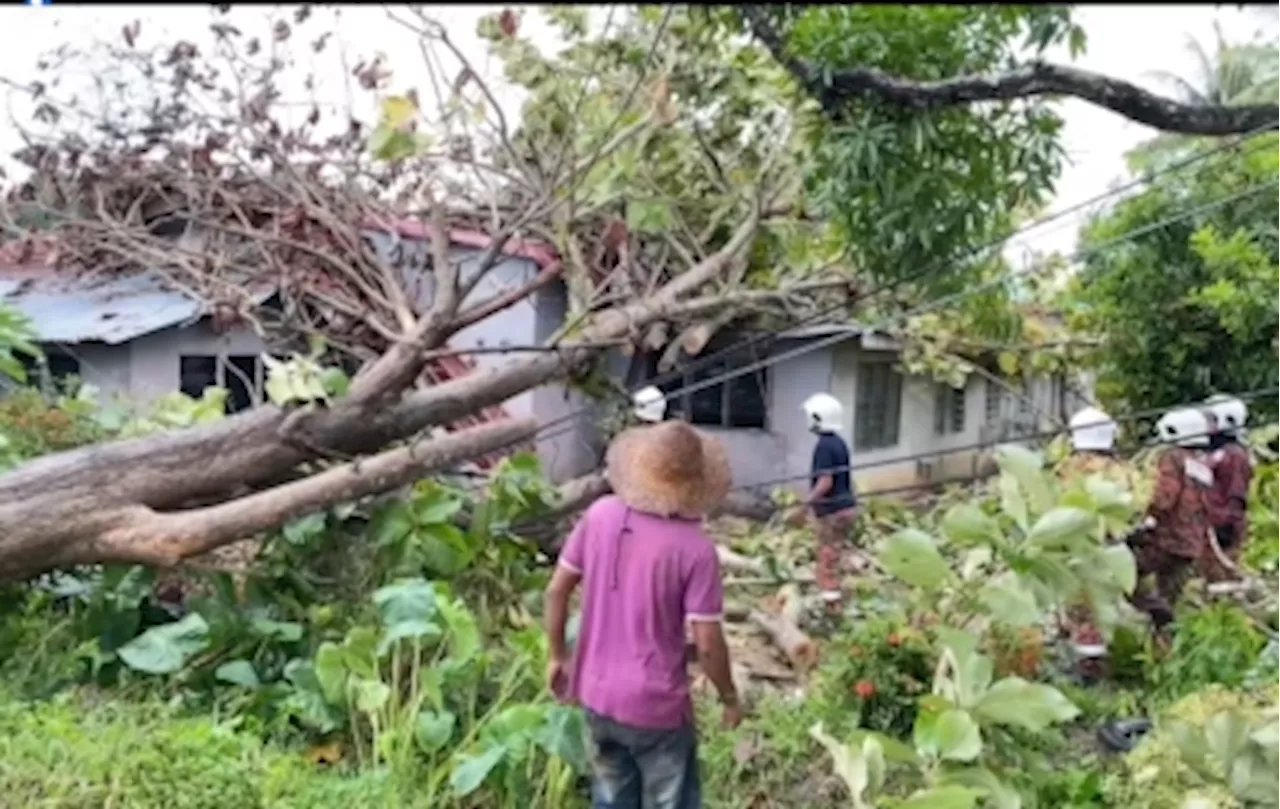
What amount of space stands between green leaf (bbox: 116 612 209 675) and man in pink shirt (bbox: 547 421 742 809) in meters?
1.70

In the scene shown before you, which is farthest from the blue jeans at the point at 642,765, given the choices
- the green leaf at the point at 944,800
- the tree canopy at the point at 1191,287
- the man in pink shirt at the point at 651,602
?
the tree canopy at the point at 1191,287

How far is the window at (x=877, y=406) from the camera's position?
380 inches

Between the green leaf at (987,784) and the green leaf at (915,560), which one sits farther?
the green leaf at (915,560)

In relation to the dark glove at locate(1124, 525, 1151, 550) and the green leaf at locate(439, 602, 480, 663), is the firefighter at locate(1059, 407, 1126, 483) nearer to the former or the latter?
the dark glove at locate(1124, 525, 1151, 550)

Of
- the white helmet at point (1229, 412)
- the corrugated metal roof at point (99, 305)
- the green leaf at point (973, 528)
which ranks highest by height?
the corrugated metal roof at point (99, 305)

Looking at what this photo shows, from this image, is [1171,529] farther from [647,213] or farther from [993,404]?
[993,404]

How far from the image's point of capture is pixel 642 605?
3.06m

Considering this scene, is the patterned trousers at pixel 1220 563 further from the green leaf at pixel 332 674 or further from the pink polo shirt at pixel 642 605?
the green leaf at pixel 332 674

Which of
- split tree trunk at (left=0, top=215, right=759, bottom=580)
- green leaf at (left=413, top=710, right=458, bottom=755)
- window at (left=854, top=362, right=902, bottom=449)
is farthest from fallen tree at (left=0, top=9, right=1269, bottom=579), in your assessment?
window at (left=854, top=362, right=902, bottom=449)

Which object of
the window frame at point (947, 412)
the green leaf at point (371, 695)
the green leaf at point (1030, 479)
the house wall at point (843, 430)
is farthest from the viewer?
the window frame at point (947, 412)

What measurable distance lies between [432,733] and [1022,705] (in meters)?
1.76

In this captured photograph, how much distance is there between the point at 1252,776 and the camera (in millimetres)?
2982

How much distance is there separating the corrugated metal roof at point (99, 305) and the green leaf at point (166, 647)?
3202mm

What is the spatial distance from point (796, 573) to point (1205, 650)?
7.91 ft
